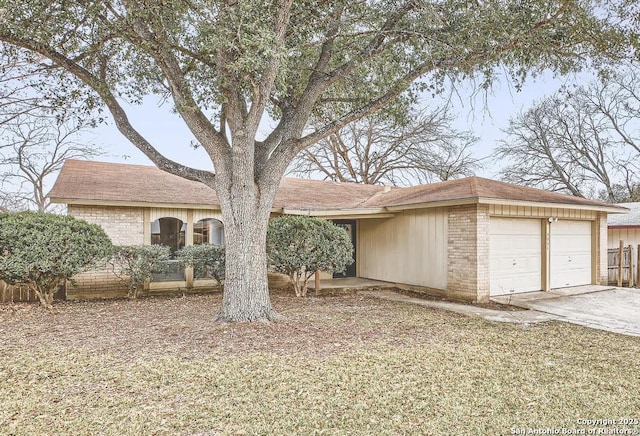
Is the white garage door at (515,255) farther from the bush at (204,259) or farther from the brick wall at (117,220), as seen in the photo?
the brick wall at (117,220)

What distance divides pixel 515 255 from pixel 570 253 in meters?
2.42

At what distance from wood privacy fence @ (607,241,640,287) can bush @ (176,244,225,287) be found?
1224 cm

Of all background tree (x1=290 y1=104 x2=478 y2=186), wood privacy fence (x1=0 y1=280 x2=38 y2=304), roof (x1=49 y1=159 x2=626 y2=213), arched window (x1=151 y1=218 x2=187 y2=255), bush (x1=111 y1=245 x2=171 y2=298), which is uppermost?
background tree (x1=290 y1=104 x2=478 y2=186)

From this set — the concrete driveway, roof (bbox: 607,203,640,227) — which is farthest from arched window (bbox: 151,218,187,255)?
roof (bbox: 607,203,640,227)

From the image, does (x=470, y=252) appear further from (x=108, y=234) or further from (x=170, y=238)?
(x=108, y=234)

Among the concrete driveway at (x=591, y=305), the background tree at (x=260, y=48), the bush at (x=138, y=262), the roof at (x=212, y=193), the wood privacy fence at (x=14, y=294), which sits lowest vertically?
the concrete driveway at (x=591, y=305)

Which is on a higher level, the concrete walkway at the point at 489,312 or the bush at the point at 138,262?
the bush at the point at 138,262

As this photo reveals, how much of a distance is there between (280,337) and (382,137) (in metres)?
20.2

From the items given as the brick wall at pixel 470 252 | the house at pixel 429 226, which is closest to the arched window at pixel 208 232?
the house at pixel 429 226

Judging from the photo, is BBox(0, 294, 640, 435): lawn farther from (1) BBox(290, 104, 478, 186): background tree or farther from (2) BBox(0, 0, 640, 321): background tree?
(1) BBox(290, 104, 478, 186): background tree

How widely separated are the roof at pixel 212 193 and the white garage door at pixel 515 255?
797 mm

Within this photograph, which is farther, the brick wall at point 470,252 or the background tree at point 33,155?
the background tree at point 33,155

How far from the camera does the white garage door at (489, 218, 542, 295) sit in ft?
31.8

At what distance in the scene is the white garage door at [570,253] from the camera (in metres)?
10.8
